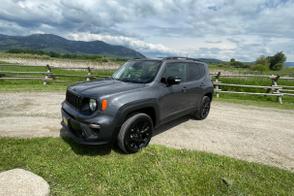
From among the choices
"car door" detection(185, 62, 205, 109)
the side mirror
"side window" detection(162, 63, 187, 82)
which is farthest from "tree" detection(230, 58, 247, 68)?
the side mirror

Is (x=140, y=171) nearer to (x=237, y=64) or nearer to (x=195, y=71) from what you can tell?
(x=195, y=71)

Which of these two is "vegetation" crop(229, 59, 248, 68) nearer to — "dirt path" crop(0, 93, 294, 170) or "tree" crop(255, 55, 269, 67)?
"tree" crop(255, 55, 269, 67)

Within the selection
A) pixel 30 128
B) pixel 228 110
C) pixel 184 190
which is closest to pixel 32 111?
pixel 30 128

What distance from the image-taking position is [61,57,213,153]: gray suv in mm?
3633

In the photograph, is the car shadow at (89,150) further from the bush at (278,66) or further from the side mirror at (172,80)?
the bush at (278,66)

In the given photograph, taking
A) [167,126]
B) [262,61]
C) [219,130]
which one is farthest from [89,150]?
[262,61]

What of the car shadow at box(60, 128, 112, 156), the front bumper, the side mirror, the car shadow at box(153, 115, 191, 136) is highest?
the side mirror

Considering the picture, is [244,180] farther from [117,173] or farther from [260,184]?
[117,173]

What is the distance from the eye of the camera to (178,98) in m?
5.06

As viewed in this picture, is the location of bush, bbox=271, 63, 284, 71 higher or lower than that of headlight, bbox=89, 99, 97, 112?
higher

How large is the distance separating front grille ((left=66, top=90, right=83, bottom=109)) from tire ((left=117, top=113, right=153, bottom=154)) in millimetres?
902

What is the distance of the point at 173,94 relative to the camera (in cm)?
484

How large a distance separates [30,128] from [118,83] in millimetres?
2534

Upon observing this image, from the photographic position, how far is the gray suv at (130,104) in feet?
11.9
